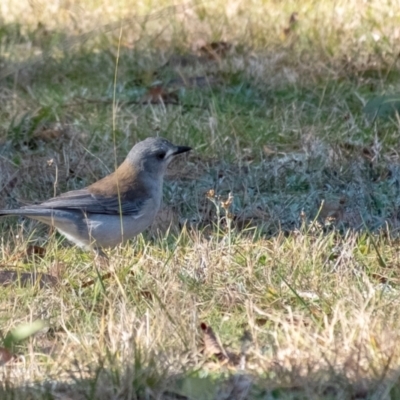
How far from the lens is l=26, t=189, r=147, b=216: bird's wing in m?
5.75

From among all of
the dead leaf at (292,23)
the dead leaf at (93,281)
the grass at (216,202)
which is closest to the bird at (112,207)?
the grass at (216,202)

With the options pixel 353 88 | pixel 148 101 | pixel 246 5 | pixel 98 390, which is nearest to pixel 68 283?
pixel 98 390

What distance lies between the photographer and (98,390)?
3.60 meters

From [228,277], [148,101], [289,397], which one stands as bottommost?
[289,397]

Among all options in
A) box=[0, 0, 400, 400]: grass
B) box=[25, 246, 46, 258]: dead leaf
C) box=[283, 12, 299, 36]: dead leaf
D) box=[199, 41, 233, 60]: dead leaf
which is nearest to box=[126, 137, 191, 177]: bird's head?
box=[0, 0, 400, 400]: grass

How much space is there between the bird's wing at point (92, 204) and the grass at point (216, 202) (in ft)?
0.61

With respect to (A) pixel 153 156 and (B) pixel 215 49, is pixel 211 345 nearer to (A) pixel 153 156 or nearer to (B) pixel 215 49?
(A) pixel 153 156

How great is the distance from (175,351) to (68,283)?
1104 mm

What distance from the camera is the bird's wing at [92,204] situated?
5.75 meters

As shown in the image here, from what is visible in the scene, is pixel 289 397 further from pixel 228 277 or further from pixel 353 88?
pixel 353 88

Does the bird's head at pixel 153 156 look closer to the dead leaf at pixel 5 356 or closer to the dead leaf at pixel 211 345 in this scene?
the dead leaf at pixel 211 345

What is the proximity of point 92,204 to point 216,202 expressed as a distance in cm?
76

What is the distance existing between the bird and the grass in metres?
0.10

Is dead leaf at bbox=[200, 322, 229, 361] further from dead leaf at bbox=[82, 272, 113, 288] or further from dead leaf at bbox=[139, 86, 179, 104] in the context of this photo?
dead leaf at bbox=[139, 86, 179, 104]
